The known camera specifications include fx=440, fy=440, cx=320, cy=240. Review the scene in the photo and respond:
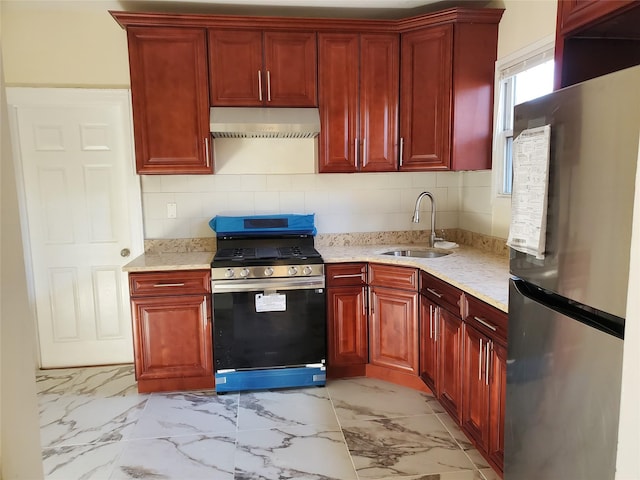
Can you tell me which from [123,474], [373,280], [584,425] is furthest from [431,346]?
[123,474]

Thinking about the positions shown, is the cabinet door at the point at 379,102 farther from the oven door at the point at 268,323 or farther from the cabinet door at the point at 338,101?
the oven door at the point at 268,323

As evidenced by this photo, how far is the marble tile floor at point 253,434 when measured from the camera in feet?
7.07

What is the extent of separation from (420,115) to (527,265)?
1.93m

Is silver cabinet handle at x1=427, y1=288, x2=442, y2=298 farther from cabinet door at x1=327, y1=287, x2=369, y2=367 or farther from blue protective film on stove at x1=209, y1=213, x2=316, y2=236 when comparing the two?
blue protective film on stove at x1=209, y1=213, x2=316, y2=236

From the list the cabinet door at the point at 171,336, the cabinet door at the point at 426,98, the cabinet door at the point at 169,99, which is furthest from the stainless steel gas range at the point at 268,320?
the cabinet door at the point at 426,98

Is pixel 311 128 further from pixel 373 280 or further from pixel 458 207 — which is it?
pixel 458 207

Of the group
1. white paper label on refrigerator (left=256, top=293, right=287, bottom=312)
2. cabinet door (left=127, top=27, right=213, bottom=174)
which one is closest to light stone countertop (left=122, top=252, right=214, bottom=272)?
white paper label on refrigerator (left=256, top=293, right=287, bottom=312)

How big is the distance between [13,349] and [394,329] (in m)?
2.57

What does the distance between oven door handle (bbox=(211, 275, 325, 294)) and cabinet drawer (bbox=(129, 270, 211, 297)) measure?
0.29ft

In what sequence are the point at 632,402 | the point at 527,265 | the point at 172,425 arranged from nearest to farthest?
the point at 632,402
the point at 527,265
the point at 172,425

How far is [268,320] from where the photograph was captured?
2.94m

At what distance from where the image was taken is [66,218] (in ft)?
10.8

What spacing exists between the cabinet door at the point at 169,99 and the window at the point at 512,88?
1.98m

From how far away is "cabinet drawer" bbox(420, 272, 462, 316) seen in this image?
2.32 meters
